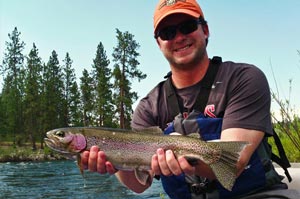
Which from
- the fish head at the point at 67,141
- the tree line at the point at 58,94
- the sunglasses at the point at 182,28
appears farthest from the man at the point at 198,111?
the tree line at the point at 58,94

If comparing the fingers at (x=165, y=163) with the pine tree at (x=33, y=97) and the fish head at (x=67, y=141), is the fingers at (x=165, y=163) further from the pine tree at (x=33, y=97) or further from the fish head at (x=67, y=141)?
the pine tree at (x=33, y=97)

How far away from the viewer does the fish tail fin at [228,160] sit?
3.29 m

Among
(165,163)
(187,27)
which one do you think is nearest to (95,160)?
(165,163)

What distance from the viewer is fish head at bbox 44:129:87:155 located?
3555mm

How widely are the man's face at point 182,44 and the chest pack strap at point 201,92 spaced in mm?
161

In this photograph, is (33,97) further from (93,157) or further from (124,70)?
(93,157)

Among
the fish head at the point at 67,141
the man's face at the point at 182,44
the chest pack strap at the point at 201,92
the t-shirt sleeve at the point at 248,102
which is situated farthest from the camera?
the man's face at the point at 182,44

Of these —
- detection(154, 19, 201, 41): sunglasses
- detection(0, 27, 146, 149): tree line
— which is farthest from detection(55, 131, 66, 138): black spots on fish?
detection(0, 27, 146, 149): tree line

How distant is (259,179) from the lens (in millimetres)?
3658

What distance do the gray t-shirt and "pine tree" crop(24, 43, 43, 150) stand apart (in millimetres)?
63742

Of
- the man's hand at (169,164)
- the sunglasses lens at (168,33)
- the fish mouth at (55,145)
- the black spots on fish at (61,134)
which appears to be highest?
the sunglasses lens at (168,33)

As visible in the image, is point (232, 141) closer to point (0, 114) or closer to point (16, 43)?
point (0, 114)

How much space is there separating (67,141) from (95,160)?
0.31 m

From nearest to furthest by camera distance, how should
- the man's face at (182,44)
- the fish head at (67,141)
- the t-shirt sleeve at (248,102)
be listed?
the fish head at (67,141), the t-shirt sleeve at (248,102), the man's face at (182,44)
